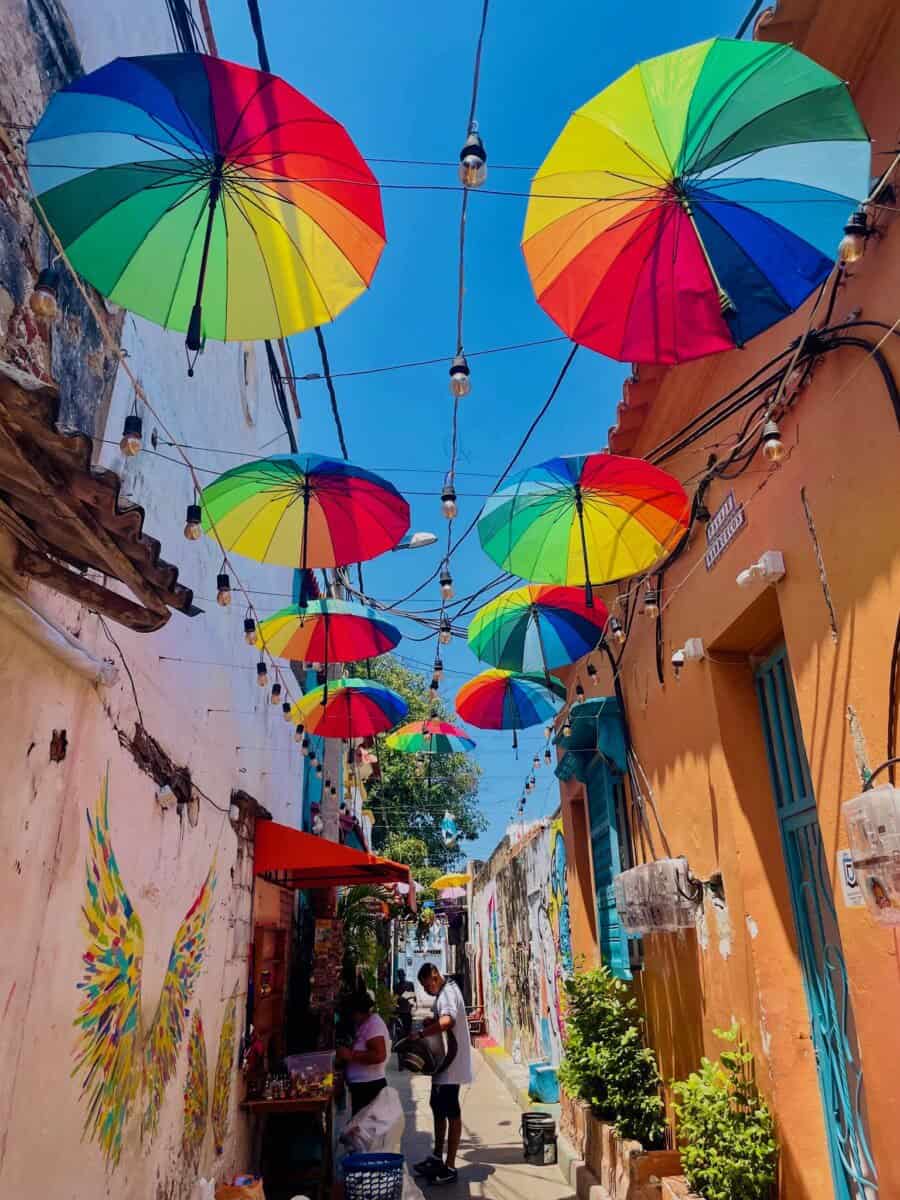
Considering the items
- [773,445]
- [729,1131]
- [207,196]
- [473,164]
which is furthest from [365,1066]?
[473,164]

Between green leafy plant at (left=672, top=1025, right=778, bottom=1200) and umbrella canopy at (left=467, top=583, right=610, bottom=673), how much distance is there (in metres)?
2.95

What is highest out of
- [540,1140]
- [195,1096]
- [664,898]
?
[664,898]

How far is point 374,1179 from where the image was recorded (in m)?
5.21

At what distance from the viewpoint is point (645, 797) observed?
6.31 metres

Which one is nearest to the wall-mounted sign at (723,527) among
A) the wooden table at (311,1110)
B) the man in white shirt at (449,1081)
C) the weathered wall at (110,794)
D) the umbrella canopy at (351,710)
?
the weathered wall at (110,794)

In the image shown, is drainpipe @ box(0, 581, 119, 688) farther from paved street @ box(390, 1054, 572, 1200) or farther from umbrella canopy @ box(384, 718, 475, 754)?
umbrella canopy @ box(384, 718, 475, 754)

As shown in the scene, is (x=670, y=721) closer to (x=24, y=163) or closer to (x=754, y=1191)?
(x=754, y=1191)

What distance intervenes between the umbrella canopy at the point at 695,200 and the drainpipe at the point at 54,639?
2272mm

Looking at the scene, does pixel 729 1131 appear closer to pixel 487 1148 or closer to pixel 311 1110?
pixel 311 1110

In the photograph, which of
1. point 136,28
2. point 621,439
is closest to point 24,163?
point 136,28

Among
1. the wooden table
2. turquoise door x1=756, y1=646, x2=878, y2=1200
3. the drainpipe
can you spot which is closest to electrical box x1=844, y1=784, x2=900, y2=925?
turquoise door x1=756, y1=646, x2=878, y2=1200

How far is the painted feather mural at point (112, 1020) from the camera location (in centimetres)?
347

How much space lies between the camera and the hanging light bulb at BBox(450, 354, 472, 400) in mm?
3207

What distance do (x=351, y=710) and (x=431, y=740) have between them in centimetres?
259
